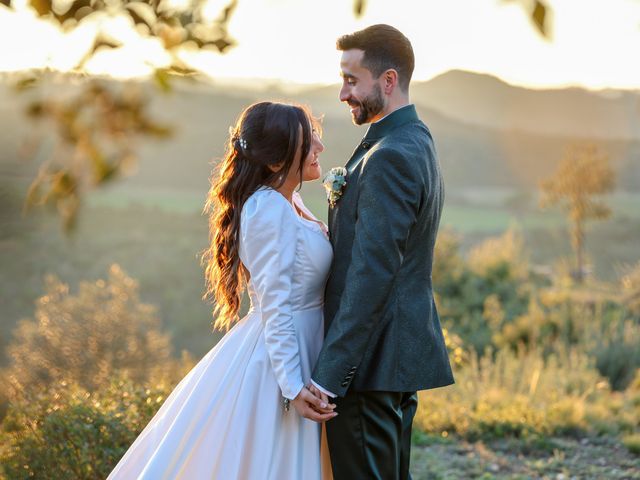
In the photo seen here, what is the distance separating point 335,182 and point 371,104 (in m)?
0.28

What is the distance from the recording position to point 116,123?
3.99 feet

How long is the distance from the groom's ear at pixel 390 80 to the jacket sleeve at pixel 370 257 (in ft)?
0.92

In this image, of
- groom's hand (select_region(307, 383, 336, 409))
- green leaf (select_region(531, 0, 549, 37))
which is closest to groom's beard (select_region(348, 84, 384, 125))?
groom's hand (select_region(307, 383, 336, 409))

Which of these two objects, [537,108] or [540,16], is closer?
[540,16]

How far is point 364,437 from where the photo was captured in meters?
2.67

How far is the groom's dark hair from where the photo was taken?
270 centimetres

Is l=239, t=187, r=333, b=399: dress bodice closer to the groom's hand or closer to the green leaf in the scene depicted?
the groom's hand

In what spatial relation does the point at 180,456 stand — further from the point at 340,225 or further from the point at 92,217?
the point at 92,217

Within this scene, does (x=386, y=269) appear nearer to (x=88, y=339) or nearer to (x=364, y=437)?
(x=364, y=437)

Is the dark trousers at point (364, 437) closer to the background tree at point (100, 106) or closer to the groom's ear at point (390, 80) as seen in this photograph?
the groom's ear at point (390, 80)

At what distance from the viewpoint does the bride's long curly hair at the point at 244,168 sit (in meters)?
2.73

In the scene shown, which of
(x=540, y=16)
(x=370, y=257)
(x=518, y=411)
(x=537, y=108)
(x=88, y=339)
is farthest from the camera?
(x=537, y=108)

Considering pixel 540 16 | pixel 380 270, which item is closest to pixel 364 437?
pixel 380 270

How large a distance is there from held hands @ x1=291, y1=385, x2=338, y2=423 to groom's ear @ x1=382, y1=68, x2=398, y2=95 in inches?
38.7
